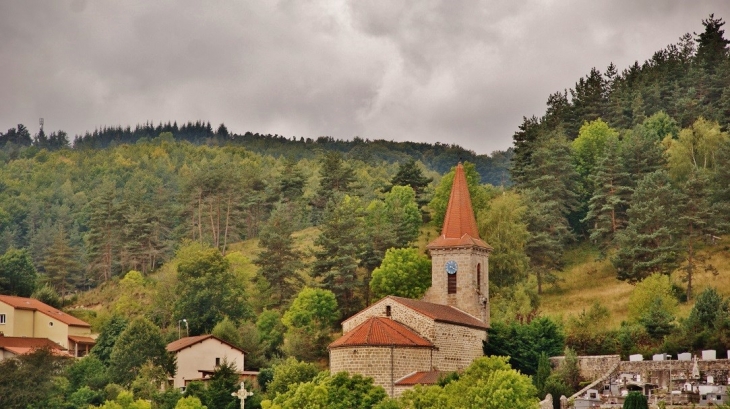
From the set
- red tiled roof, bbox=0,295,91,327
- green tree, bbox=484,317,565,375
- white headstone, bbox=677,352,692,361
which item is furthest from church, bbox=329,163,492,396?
red tiled roof, bbox=0,295,91,327

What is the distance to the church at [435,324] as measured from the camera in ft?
181

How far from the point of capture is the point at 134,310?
3445 inches

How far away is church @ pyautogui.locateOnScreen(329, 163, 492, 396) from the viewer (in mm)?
55250

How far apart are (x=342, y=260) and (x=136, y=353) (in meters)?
13.7

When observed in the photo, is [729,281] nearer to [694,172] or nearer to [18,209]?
[694,172]

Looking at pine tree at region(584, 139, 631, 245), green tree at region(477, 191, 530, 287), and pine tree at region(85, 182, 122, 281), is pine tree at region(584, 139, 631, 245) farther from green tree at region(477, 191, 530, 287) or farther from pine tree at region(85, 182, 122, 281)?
pine tree at region(85, 182, 122, 281)

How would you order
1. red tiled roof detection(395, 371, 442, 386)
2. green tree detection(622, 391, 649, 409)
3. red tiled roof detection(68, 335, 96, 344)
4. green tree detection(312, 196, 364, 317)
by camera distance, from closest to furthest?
green tree detection(622, 391, 649, 409), red tiled roof detection(395, 371, 442, 386), green tree detection(312, 196, 364, 317), red tiled roof detection(68, 335, 96, 344)

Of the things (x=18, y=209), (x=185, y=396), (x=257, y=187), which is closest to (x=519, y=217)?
(x=185, y=396)

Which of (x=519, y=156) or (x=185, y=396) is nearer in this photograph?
(x=185, y=396)

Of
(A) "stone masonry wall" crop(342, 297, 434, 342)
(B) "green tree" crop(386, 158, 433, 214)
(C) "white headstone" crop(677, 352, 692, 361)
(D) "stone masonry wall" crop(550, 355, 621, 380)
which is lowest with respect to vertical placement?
(D) "stone masonry wall" crop(550, 355, 621, 380)

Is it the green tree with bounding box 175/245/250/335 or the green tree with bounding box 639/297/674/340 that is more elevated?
the green tree with bounding box 175/245/250/335

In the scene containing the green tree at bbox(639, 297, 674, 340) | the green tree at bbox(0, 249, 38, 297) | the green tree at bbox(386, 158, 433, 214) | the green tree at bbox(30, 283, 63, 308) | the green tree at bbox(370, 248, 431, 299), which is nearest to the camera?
the green tree at bbox(639, 297, 674, 340)

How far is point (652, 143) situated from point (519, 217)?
1331 centimetres

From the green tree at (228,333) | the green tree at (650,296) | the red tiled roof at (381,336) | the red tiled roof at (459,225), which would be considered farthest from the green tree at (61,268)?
the green tree at (650,296)
